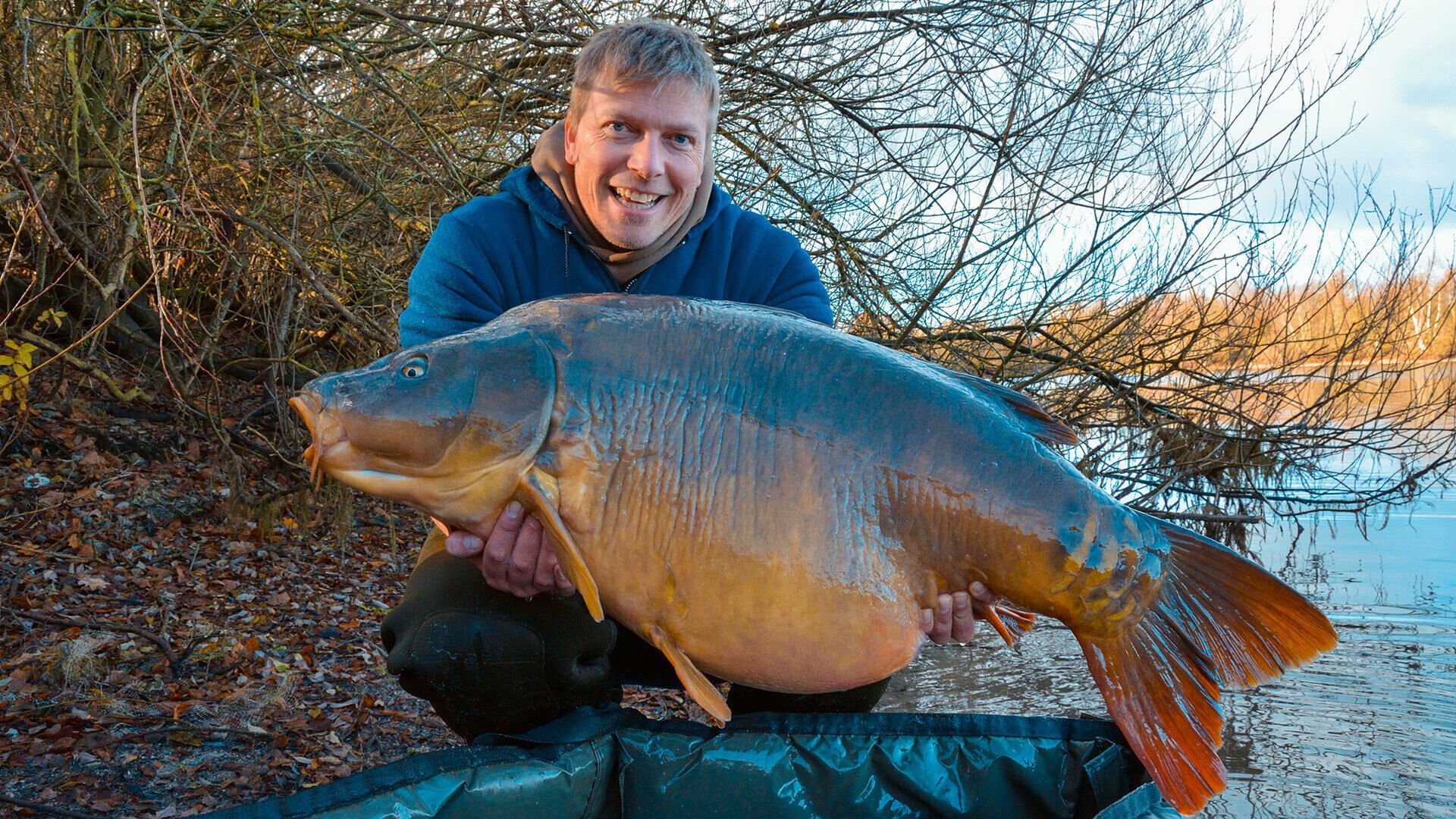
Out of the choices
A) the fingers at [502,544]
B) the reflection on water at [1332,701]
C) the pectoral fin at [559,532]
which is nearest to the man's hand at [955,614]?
the pectoral fin at [559,532]

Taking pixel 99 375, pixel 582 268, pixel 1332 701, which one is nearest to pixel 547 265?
pixel 582 268

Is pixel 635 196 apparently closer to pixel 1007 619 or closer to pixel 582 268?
pixel 582 268

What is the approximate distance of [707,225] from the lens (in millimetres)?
2068

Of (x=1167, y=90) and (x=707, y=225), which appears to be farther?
(x=1167, y=90)

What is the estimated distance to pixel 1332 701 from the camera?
2.85m

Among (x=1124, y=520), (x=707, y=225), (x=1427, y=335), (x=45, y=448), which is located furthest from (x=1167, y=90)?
(x=45, y=448)

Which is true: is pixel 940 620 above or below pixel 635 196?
below

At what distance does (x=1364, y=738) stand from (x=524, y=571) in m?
2.14

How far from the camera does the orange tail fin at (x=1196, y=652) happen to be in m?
1.35

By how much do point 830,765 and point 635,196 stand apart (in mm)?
1021

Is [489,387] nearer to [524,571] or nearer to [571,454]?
[571,454]

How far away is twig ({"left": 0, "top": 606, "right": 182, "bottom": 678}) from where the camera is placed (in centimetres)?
251

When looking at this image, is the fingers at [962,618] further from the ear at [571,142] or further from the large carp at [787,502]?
the ear at [571,142]

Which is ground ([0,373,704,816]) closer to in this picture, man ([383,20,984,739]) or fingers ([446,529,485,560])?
man ([383,20,984,739])
